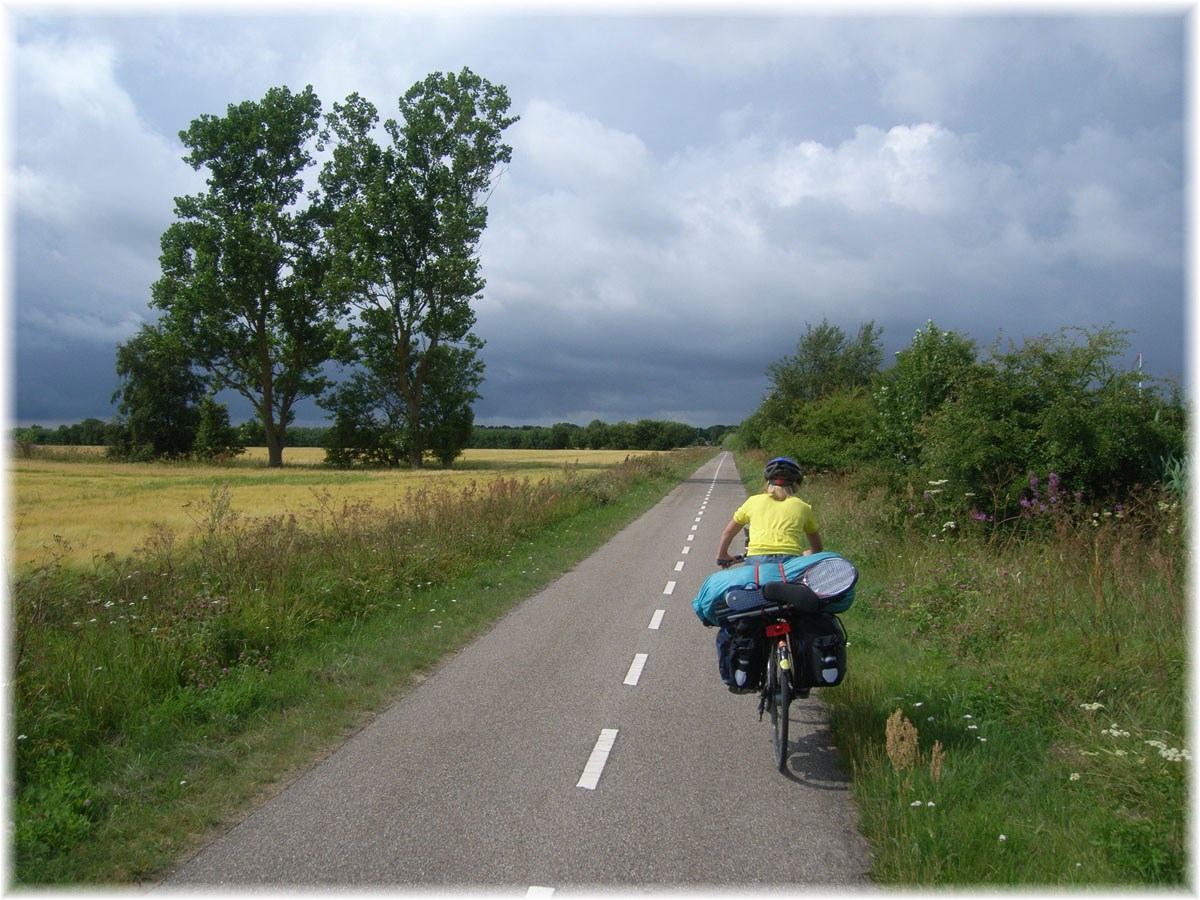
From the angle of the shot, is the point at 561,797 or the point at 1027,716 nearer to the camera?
the point at 561,797

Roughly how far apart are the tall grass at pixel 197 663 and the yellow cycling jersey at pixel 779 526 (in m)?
3.22

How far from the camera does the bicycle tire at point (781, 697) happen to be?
4629 millimetres

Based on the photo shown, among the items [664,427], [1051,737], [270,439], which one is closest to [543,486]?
[1051,737]

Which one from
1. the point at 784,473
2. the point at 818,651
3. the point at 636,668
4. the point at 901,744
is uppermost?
the point at 784,473

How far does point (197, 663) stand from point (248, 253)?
50.2m

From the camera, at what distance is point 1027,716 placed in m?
5.20

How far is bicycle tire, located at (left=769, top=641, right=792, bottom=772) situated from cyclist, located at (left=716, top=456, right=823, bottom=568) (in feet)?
2.29

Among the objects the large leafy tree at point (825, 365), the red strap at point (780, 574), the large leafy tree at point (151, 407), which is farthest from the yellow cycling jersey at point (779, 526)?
the large leafy tree at point (151, 407)

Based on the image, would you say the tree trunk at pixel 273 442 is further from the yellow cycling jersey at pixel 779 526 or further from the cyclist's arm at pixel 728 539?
the yellow cycling jersey at pixel 779 526

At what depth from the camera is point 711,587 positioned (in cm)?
497

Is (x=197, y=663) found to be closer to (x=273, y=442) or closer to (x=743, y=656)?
(x=743, y=656)

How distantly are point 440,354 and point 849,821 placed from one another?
185 feet

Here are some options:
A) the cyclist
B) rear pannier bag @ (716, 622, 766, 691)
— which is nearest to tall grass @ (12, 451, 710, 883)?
rear pannier bag @ (716, 622, 766, 691)

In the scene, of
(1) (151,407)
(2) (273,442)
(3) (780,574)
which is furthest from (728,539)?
(1) (151,407)
